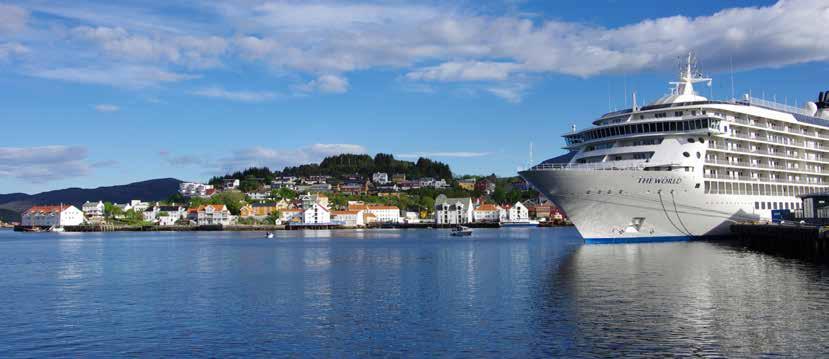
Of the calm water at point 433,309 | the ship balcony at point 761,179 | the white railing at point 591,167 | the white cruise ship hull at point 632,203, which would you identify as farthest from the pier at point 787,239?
the white railing at point 591,167

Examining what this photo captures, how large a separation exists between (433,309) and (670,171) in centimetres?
3474

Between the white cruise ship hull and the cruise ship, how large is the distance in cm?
8

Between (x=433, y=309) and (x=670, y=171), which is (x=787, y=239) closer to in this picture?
(x=670, y=171)

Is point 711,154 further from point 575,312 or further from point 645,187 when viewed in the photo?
point 575,312

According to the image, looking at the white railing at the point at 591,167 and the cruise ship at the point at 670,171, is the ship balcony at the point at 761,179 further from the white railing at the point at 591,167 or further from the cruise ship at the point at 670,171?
the white railing at the point at 591,167

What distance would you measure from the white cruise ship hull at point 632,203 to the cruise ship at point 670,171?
0.08 metres

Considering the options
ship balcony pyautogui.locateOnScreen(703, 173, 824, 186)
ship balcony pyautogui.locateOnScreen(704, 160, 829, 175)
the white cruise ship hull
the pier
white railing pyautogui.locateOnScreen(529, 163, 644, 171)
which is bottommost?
the pier

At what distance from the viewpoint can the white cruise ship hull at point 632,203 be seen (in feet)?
194

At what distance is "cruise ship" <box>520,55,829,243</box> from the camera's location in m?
59.9

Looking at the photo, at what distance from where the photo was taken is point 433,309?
104 ft

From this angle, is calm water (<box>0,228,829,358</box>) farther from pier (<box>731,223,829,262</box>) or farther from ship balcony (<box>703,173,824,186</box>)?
ship balcony (<box>703,173,824,186</box>)

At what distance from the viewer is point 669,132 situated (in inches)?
2424

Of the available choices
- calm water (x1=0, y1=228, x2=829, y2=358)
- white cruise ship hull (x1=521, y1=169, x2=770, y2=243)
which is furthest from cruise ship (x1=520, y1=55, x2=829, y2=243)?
calm water (x1=0, y1=228, x2=829, y2=358)

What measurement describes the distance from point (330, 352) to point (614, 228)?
4255 cm
